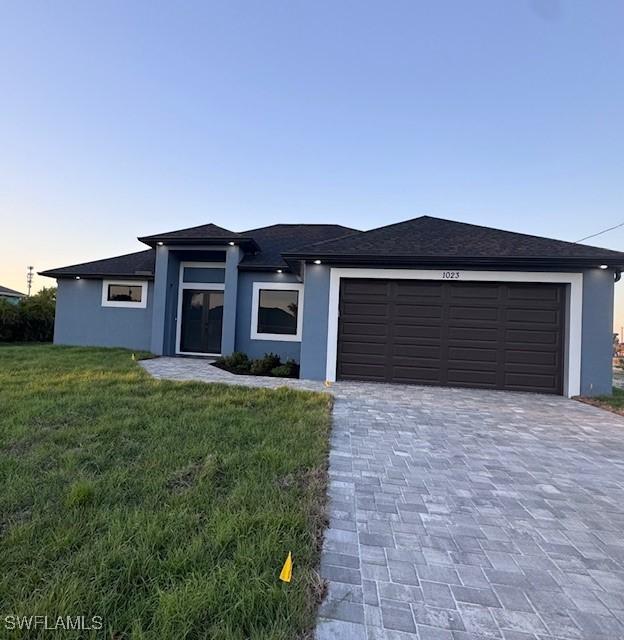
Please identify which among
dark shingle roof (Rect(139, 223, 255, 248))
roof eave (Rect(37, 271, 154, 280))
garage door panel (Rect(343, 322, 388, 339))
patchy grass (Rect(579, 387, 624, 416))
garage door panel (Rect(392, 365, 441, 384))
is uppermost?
dark shingle roof (Rect(139, 223, 255, 248))

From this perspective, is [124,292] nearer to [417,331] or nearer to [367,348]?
[367,348]

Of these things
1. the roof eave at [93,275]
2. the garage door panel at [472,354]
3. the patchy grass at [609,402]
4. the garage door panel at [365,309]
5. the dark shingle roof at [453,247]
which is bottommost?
the patchy grass at [609,402]

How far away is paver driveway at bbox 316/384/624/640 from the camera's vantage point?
5.30 feet

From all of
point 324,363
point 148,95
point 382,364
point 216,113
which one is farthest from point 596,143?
point 148,95

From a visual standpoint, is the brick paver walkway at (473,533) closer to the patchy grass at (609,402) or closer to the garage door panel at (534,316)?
the patchy grass at (609,402)

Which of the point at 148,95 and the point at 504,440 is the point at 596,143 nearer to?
the point at 504,440

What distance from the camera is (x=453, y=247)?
25.9ft

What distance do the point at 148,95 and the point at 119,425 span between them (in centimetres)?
951

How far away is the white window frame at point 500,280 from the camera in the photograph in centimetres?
721

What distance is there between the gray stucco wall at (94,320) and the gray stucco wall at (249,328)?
3481 millimetres

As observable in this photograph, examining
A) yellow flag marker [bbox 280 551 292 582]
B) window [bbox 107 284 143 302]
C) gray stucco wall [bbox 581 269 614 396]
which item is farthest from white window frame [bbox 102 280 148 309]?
gray stucco wall [bbox 581 269 614 396]

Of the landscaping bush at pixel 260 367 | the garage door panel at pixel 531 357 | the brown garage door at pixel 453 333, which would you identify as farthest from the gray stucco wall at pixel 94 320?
the garage door panel at pixel 531 357

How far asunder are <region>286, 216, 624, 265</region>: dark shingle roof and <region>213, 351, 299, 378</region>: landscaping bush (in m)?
2.83

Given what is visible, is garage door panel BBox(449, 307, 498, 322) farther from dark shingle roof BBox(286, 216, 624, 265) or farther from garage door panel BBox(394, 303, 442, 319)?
dark shingle roof BBox(286, 216, 624, 265)
